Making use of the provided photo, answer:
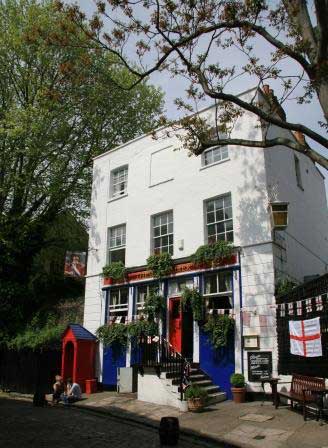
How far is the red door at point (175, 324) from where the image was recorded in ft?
50.5

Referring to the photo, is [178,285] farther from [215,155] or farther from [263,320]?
[215,155]

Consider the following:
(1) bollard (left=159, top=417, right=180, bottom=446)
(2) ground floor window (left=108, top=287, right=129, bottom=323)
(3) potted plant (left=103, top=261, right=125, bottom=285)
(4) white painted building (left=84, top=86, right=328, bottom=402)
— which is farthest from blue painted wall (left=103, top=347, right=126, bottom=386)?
(1) bollard (left=159, top=417, right=180, bottom=446)

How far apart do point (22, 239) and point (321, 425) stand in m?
15.9

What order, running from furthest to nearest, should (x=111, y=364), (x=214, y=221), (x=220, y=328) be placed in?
(x=111, y=364)
(x=214, y=221)
(x=220, y=328)

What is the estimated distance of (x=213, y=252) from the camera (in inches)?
583

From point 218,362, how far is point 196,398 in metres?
2.11

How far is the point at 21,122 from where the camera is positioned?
20219 mm

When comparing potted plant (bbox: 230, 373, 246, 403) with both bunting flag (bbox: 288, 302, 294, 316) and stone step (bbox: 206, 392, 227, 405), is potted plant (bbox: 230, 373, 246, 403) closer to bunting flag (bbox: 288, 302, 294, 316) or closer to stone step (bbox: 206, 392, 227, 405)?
stone step (bbox: 206, 392, 227, 405)

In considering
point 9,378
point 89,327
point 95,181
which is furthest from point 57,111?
point 9,378

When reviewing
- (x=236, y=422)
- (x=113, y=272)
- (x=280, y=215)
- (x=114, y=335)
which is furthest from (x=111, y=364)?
(x=280, y=215)

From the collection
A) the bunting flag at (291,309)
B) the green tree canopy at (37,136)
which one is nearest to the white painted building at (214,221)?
the bunting flag at (291,309)

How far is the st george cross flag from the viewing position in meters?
11.2

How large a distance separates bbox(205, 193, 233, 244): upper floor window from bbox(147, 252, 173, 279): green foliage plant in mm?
1691

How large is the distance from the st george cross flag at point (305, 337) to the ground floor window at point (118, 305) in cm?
710
